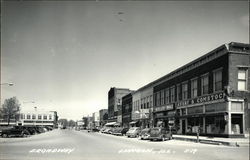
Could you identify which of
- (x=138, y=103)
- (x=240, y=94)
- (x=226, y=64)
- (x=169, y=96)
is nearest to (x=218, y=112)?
(x=240, y=94)

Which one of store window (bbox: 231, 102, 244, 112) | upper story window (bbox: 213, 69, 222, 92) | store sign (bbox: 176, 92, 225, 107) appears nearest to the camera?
store window (bbox: 231, 102, 244, 112)

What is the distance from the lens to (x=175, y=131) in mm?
46250

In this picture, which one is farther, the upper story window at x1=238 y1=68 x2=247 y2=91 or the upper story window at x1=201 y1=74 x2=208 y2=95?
the upper story window at x1=201 y1=74 x2=208 y2=95

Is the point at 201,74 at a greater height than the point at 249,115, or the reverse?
the point at 201,74

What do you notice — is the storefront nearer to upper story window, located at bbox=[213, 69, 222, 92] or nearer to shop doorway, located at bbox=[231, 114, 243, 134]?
shop doorway, located at bbox=[231, 114, 243, 134]

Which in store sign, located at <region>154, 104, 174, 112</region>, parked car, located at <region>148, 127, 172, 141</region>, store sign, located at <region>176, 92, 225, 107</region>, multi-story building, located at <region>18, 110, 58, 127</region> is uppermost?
store sign, located at <region>176, 92, 225, 107</region>

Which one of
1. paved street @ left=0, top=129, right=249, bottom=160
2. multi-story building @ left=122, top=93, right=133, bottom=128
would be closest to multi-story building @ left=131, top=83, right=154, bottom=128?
multi-story building @ left=122, top=93, right=133, bottom=128

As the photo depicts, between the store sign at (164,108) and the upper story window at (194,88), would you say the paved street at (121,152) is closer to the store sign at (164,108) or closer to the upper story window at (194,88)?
the upper story window at (194,88)

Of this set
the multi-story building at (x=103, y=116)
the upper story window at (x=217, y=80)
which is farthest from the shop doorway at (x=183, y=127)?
the multi-story building at (x=103, y=116)

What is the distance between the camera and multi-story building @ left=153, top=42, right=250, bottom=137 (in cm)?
3284

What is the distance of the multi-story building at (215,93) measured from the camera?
3284 cm

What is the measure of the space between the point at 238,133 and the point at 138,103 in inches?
1546

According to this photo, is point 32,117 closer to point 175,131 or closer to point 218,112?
point 175,131

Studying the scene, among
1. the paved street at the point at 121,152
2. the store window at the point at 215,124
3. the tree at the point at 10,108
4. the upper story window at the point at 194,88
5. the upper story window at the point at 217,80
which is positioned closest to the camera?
the paved street at the point at 121,152
